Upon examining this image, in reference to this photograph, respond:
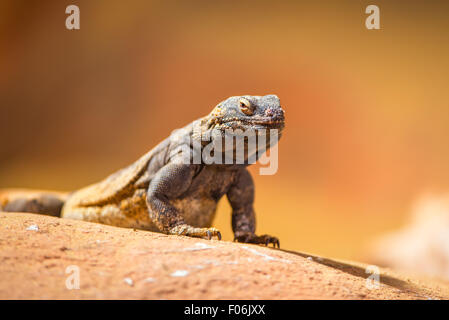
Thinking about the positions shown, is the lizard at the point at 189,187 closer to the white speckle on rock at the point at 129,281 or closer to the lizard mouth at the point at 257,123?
the lizard mouth at the point at 257,123

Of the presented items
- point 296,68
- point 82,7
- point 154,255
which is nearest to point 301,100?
point 296,68

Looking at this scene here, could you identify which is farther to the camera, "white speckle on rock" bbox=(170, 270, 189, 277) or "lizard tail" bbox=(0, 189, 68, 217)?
"lizard tail" bbox=(0, 189, 68, 217)

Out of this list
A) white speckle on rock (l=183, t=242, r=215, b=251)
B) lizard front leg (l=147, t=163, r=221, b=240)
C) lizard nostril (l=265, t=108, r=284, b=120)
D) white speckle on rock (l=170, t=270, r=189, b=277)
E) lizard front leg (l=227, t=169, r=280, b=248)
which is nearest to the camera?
white speckle on rock (l=170, t=270, r=189, b=277)

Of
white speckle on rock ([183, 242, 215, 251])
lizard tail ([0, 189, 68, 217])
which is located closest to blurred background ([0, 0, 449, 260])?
lizard tail ([0, 189, 68, 217])

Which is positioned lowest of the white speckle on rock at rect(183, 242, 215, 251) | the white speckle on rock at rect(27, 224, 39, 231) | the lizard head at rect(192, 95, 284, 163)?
the white speckle on rock at rect(183, 242, 215, 251)

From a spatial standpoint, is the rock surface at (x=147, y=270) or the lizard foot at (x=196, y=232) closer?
the rock surface at (x=147, y=270)

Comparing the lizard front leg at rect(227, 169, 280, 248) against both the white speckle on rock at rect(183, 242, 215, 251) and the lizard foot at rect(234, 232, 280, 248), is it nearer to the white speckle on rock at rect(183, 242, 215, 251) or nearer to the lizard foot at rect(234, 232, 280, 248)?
the lizard foot at rect(234, 232, 280, 248)

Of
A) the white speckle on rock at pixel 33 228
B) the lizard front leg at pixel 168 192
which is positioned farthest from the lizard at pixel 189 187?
the white speckle on rock at pixel 33 228
